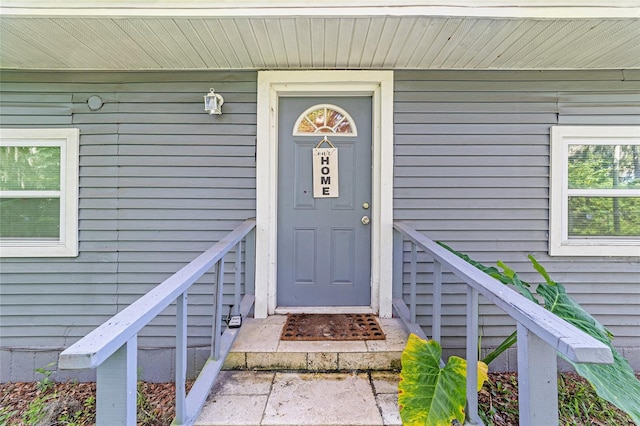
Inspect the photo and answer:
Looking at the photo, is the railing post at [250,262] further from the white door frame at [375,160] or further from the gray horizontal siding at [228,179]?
the gray horizontal siding at [228,179]

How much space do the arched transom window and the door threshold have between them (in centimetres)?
148

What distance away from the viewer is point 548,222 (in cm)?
266

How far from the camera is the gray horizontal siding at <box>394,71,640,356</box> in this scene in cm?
265

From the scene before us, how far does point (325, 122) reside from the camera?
2717 millimetres

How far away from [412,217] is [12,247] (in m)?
3.33

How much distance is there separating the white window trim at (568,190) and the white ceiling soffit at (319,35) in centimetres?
52

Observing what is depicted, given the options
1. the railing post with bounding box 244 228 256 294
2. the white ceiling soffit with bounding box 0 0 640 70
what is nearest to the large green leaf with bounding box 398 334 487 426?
the railing post with bounding box 244 228 256 294

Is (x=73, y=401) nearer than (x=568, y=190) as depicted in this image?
Yes

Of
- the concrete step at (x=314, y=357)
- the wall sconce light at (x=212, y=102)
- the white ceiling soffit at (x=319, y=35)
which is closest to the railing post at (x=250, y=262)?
the concrete step at (x=314, y=357)

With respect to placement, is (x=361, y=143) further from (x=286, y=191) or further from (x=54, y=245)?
(x=54, y=245)

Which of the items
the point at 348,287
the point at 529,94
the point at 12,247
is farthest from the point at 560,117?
the point at 12,247

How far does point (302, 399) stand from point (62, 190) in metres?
2.54

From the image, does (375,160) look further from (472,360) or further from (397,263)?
(472,360)

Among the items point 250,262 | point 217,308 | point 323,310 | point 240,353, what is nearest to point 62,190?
point 250,262
